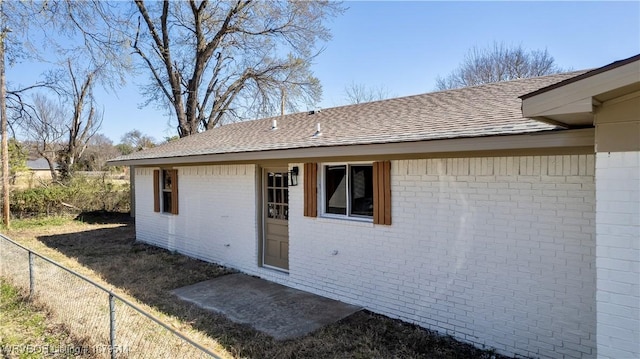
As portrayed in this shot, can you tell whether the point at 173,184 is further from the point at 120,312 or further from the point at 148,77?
the point at 148,77

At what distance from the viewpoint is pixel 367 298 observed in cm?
586

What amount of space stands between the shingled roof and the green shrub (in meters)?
11.3

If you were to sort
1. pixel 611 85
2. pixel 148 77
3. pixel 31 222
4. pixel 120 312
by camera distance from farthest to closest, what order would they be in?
pixel 148 77
pixel 31 222
pixel 120 312
pixel 611 85

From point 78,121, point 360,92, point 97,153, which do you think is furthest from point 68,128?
point 360,92

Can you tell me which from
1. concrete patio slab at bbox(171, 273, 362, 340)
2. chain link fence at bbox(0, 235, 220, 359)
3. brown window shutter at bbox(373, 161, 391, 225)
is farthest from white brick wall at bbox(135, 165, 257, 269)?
brown window shutter at bbox(373, 161, 391, 225)

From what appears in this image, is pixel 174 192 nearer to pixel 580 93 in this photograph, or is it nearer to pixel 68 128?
pixel 580 93

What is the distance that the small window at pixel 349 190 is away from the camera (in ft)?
19.8

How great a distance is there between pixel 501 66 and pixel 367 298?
2559 centimetres

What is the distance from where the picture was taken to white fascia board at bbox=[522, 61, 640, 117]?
268 centimetres

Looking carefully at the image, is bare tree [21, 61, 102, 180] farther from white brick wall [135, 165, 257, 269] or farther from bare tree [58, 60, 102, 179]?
white brick wall [135, 165, 257, 269]

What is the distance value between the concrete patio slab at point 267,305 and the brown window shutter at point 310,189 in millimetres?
1384

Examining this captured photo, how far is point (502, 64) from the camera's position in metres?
26.7

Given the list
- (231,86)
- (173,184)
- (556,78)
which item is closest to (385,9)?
(556,78)

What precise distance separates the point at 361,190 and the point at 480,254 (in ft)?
6.64
